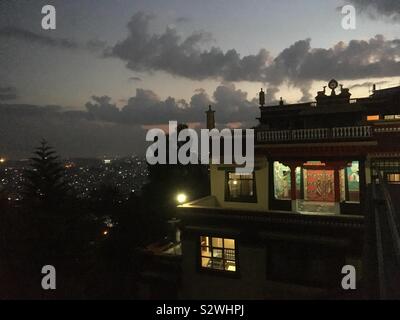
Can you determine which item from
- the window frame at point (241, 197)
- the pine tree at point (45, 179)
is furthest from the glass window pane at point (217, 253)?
the pine tree at point (45, 179)

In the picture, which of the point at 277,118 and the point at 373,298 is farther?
the point at 277,118

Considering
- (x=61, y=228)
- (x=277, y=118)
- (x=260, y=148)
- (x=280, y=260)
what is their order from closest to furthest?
(x=280, y=260) → (x=260, y=148) → (x=277, y=118) → (x=61, y=228)

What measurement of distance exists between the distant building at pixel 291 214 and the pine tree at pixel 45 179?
29.8 m

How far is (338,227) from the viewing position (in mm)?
14008

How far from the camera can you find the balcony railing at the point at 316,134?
15.2 meters

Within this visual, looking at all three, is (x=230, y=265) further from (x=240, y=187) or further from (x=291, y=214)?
(x=240, y=187)

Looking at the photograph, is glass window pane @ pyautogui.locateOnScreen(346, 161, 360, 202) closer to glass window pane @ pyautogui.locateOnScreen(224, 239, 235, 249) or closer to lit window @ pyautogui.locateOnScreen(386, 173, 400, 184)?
lit window @ pyautogui.locateOnScreen(386, 173, 400, 184)

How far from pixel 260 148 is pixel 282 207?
148 inches

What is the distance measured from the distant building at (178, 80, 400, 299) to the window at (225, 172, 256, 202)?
6cm

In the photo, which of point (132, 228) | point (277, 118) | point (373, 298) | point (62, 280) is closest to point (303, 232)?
point (373, 298)

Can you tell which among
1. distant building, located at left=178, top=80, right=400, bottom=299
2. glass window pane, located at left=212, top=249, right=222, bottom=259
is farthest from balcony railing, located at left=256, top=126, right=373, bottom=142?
glass window pane, located at left=212, top=249, right=222, bottom=259
